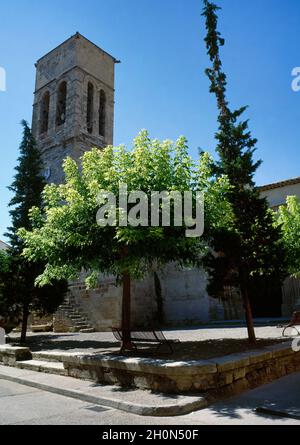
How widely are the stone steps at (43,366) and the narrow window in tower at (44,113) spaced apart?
2316 centimetres

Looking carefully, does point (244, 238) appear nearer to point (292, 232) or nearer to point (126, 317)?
point (126, 317)

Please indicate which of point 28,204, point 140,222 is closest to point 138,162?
point 140,222

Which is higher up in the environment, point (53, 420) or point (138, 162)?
point (138, 162)

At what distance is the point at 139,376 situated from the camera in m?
5.75

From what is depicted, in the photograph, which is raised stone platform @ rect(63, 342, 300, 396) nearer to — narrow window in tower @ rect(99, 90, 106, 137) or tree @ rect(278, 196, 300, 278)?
tree @ rect(278, 196, 300, 278)

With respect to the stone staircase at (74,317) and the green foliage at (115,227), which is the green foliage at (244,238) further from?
the stone staircase at (74,317)

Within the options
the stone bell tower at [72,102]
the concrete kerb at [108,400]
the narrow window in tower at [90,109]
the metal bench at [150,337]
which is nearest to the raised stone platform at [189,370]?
the concrete kerb at [108,400]

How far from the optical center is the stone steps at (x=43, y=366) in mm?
7566

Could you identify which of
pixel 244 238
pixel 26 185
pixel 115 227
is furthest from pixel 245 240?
pixel 26 185

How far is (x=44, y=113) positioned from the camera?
1161 inches

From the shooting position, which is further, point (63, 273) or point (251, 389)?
point (63, 273)

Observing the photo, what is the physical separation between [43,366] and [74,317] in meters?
9.31
